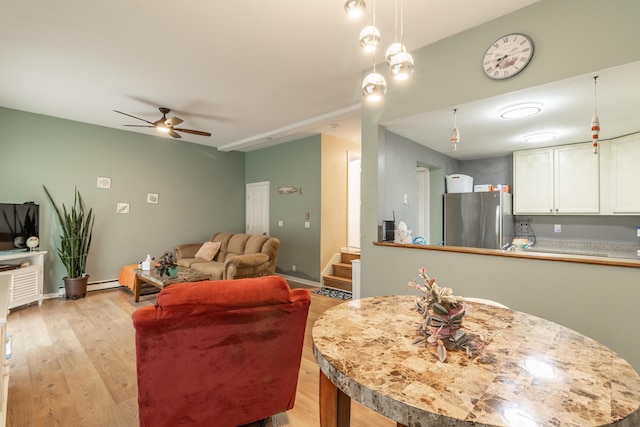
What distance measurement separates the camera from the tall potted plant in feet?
13.8

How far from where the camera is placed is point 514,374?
839mm

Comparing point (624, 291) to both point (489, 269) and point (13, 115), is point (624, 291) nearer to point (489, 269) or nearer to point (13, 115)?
point (489, 269)

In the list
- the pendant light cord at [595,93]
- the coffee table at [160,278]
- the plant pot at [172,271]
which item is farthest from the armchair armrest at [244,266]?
the pendant light cord at [595,93]

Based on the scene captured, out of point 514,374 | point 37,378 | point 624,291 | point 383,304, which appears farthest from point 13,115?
point 624,291

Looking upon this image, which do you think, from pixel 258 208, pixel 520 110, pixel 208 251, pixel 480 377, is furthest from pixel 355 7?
pixel 258 208

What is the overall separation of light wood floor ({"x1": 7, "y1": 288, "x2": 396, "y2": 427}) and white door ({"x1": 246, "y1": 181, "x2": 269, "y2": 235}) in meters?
3.08

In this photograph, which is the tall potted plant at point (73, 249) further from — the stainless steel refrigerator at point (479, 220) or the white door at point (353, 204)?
the stainless steel refrigerator at point (479, 220)

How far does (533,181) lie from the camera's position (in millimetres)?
3924

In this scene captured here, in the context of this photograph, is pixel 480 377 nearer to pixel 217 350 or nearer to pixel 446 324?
pixel 446 324

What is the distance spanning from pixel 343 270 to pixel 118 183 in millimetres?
4292

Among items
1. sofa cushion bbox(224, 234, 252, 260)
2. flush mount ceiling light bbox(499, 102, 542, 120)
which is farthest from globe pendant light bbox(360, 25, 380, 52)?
sofa cushion bbox(224, 234, 252, 260)

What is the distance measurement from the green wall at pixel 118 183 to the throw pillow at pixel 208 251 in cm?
66

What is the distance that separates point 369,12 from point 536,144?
3.09 metres

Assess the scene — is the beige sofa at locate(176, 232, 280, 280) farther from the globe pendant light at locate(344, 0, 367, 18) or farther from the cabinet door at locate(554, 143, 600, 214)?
the cabinet door at locate(554, 143, 600, 214)
